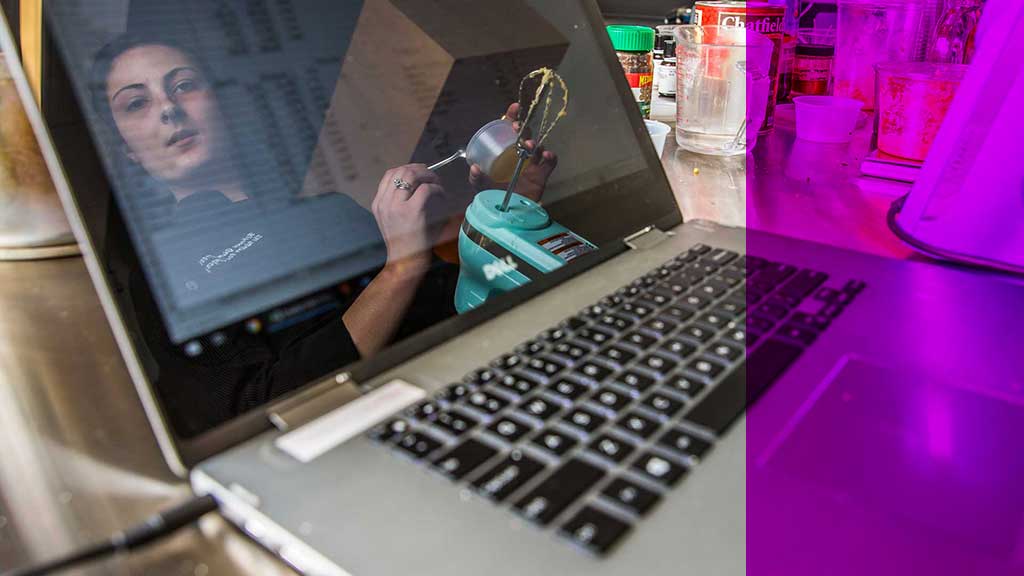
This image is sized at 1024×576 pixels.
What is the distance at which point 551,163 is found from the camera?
60cm

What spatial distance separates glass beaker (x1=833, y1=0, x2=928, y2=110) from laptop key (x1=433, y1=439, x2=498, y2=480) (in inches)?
38.3

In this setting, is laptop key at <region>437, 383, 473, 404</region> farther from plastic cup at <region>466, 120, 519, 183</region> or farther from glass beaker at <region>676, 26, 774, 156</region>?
glass beaker at <region>676, 26, 774, 156</region>

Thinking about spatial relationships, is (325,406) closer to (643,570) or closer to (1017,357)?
(643,570)

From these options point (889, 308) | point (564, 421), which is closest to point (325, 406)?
point (564, 421)

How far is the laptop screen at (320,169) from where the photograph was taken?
37 centimetres

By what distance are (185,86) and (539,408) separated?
284mm

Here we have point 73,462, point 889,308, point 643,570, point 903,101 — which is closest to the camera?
point 643,570

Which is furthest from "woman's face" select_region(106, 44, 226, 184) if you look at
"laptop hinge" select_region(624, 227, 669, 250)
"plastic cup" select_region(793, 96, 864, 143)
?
"plastic cup" select_region(793, 96, 864, 143)

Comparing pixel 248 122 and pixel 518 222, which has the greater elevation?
pixel 248 122

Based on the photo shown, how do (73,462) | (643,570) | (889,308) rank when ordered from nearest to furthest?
(643,570)
(73,462)
(889,308)

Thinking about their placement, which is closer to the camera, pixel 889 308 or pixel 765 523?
pixel 765 523

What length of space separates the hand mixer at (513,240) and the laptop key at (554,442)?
161mm

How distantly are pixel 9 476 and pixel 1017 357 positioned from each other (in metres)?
0.59

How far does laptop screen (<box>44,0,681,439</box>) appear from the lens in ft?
1.21
